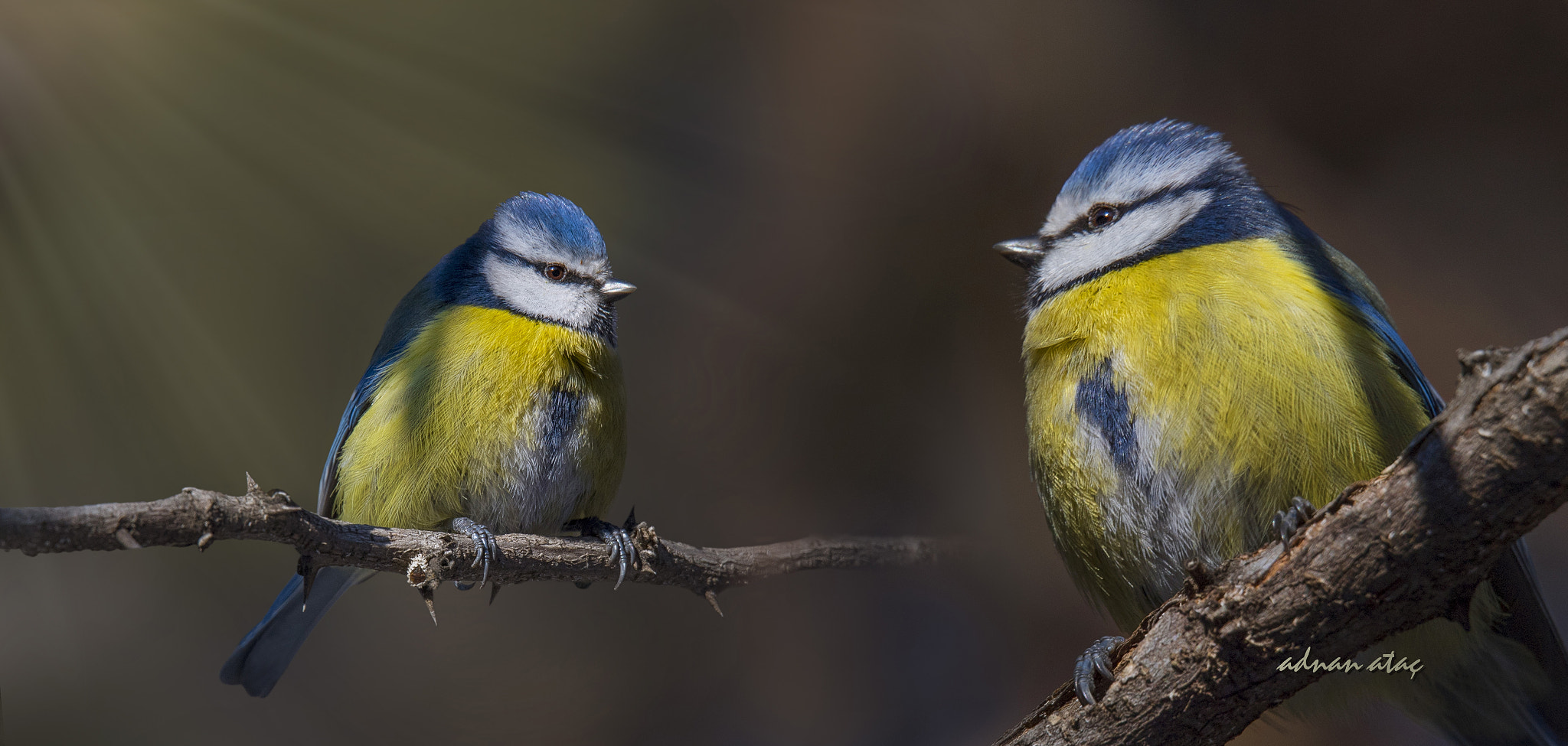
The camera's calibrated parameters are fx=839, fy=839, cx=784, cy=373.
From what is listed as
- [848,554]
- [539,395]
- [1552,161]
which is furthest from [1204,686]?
[1552,161]

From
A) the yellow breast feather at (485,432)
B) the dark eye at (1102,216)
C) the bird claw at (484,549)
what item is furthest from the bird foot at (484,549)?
the dark eye at (1102,216)

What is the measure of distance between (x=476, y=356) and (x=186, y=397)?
0.43m

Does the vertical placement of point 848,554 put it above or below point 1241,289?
below

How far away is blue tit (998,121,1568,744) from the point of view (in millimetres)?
826

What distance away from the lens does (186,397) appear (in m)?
1.18

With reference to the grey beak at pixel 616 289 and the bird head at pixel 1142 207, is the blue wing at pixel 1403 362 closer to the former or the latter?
the bird head at pixel 1142 207

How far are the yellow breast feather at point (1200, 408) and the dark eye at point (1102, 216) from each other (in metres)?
0.10

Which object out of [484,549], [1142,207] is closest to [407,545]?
[484,549]

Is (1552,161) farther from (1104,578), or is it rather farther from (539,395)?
(539,395)

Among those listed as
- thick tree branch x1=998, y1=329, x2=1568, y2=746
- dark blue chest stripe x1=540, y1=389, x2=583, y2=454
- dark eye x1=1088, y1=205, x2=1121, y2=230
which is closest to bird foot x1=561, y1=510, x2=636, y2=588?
dark blue chest stripe x1=540, y1=389, x2=583, y2=454

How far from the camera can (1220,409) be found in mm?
839

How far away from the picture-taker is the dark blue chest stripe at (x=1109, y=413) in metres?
0.89

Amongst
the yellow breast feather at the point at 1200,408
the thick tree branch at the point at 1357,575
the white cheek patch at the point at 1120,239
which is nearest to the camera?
the thick tree branch at the point at 1357,575

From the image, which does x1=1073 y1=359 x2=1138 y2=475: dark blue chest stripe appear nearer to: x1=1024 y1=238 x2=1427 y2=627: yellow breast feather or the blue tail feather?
x1=1024 y1=238 x2=1427 y2=627: yellow breast feather
